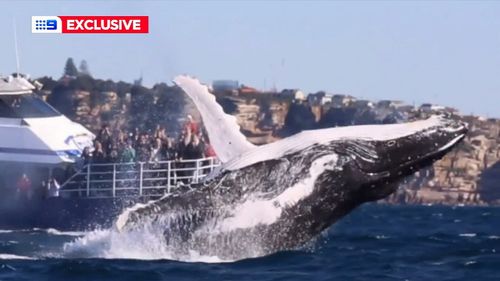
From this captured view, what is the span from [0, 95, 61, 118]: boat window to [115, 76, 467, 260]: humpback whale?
1650cm

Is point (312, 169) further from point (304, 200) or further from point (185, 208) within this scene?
point (185, 208)

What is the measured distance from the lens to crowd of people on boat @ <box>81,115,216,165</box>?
1106 inches

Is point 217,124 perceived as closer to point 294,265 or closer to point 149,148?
point 294,265

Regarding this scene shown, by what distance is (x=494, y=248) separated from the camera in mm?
Answer: 21734

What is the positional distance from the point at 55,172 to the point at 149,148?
4.25 metres

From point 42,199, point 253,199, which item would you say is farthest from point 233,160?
point 42,199

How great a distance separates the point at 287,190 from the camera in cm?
1817

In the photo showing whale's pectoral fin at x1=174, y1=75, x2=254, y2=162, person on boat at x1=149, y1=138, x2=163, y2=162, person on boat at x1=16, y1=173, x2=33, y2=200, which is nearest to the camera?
whale's pectoral fin at x1=174, y1=75, x2=254, y2=162

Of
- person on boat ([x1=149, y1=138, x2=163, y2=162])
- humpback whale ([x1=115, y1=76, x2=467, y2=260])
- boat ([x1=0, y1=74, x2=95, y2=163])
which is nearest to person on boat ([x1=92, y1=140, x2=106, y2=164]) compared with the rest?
person on boat ([x1=149, y1=138, x2=163, y2=162])

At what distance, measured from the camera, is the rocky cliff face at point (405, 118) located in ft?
271

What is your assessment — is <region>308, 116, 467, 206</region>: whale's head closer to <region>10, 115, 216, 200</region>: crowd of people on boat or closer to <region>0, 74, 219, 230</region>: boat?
<region>10, 115, 216, 200</region>: crowd of people on boat

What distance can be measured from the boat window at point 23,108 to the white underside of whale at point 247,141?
15.4 meters

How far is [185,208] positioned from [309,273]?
181 cm

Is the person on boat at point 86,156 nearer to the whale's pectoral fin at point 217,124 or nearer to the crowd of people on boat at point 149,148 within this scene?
the crowd of people on boat at point 149,148
